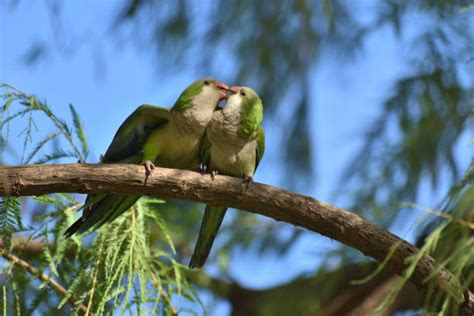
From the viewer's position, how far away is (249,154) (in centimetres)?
275

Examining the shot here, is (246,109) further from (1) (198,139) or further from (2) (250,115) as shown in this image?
(1) (198,139)

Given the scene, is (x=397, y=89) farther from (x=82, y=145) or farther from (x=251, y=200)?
(x=82, y=145)

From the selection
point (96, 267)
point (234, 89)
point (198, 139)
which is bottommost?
point (96, 267)

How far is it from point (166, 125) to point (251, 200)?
628mm

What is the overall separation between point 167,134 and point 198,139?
0.39ft

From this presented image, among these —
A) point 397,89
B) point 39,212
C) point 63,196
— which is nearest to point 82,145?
point 63,196

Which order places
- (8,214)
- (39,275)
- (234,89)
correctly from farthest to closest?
(234,89)
(39,275)
(8,214)

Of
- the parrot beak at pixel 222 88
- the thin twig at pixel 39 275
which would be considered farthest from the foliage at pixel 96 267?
the parrot beak at pixel 222 88

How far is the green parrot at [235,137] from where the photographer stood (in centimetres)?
269

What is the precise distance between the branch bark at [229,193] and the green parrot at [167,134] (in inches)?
14.9

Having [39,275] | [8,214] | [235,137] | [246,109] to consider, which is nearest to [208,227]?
[235,137]

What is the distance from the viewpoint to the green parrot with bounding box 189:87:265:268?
8.83ft

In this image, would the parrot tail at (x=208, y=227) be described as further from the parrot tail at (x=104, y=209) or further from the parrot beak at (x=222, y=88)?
the parrot beak at (x=222, y=88)

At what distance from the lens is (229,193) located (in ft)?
7.63
